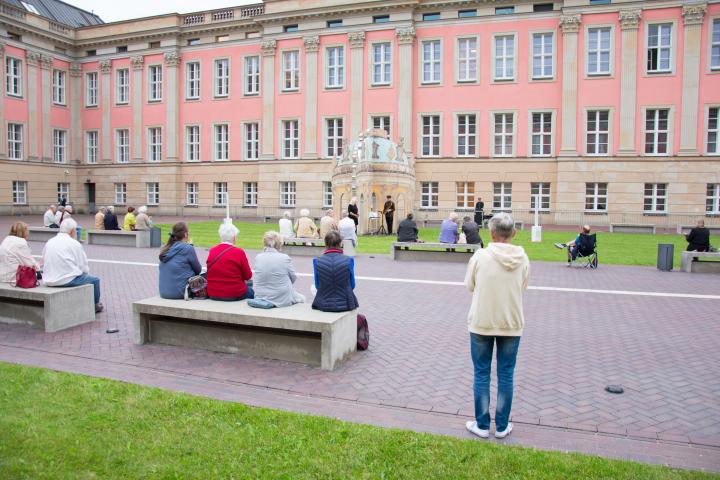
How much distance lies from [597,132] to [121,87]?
39.6 m

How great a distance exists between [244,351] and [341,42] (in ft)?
124

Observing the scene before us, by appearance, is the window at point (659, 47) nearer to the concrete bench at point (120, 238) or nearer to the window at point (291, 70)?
the window at point (291, 70)

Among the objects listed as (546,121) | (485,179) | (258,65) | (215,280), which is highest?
(258,65)

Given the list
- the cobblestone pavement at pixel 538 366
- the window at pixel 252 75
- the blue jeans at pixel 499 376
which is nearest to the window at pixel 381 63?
the window at pixel 252 75

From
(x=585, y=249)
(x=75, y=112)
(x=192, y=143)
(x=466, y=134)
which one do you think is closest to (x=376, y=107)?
(x=466, y=134)

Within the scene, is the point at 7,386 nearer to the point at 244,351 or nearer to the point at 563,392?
the point at 244,351

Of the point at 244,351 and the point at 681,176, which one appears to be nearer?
the point at 244,351

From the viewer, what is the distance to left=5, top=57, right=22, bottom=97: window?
44.4 m

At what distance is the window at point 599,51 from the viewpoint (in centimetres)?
3644

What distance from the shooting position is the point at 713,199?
35.0 m

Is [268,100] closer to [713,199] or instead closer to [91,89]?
[91,89]

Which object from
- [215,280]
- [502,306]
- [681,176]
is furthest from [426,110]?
[502,306]

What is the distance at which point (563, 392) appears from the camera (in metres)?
6.29

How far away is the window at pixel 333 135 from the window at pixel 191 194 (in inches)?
507
